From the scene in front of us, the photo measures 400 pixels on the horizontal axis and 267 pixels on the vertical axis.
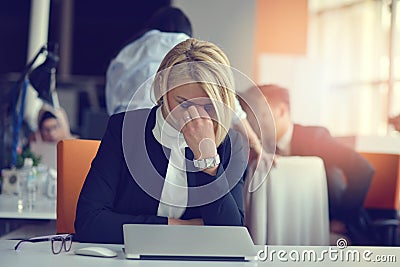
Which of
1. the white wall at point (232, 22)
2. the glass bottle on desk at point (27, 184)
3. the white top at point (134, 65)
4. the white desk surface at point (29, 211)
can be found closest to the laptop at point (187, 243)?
the white desk surface at point (29, 211)

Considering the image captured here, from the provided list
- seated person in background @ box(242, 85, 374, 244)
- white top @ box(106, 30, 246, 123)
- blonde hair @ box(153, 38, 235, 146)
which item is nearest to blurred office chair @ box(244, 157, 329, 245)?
white top @ box(106, 30, 246, 123)

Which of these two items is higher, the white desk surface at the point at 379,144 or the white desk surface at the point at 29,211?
the white desk surface at the point at 379,144

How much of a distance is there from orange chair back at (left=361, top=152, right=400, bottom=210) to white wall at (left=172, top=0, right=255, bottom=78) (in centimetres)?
173

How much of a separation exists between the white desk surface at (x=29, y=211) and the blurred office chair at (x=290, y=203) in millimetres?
742

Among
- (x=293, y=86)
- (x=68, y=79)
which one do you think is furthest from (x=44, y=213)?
(x=68, y=79)

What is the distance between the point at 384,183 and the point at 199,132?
282 cm

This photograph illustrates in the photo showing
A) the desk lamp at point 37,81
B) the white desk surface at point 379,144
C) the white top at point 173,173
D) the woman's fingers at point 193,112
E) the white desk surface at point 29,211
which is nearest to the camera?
the woman's fingers at point 193,112

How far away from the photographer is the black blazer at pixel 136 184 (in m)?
1.95

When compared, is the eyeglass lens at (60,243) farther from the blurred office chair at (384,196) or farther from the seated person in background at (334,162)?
the blurred office chair at (384,196)

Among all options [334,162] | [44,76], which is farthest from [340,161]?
[44,76]

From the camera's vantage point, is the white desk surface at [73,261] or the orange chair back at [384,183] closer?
the white desk surface at [73,261]

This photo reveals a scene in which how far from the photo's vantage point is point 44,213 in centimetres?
249

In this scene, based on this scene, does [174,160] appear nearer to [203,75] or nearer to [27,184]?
[203,75]

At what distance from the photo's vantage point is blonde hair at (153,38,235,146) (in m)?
1.99
